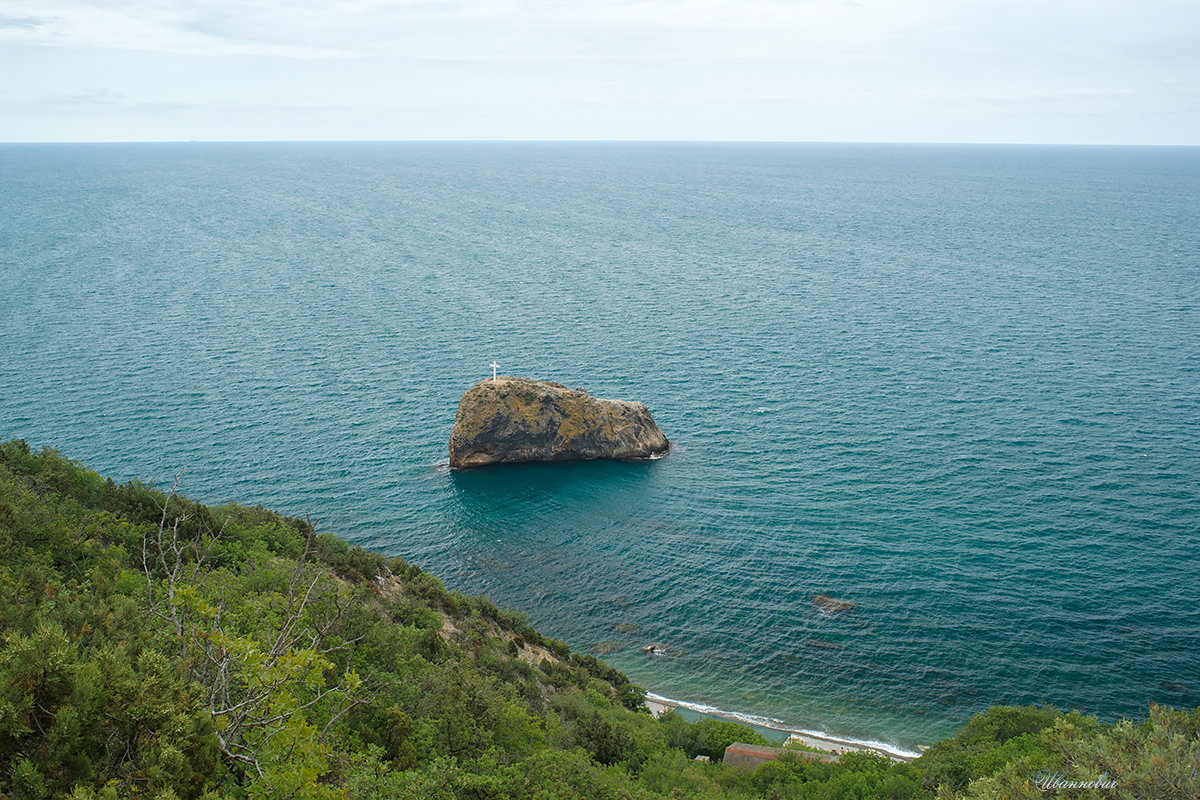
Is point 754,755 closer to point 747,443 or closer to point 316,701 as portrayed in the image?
point 316,701

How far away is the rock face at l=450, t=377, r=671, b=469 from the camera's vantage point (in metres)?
64.7

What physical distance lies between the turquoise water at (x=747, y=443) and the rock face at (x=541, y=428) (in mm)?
2219

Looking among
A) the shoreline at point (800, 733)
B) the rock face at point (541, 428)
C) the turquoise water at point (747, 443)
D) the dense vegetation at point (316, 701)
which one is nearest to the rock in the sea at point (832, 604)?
the turquoise water at point (747, 443)

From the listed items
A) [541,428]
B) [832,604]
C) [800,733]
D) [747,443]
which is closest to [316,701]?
[800,733]

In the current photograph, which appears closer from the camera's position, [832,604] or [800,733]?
[800,733]

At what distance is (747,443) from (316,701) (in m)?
57.1

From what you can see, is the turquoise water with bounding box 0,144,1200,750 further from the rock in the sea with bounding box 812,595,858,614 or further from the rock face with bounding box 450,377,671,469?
the rock face with bounding box 450,377,671,469

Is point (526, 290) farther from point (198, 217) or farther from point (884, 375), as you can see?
point (198, 217)

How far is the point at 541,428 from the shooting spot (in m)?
65.8

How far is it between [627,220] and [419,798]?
179m

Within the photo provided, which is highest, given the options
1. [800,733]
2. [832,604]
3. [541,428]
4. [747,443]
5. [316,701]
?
[316,701]

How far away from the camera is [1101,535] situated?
169 feet

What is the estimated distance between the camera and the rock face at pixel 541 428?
64.7m

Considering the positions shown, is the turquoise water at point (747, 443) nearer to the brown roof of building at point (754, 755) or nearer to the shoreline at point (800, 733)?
the shoreline at point (800, 733)
